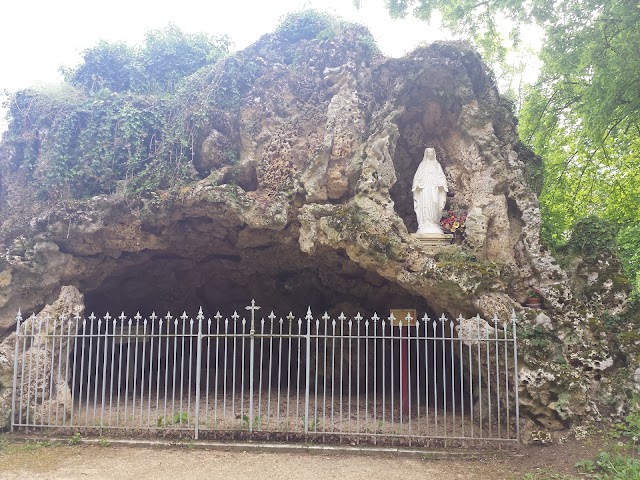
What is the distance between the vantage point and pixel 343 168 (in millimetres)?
9820

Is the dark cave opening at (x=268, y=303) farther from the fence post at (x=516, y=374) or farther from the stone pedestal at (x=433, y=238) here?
the fence post at (x=516, y=374)

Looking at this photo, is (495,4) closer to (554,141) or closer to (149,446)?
(554,141)

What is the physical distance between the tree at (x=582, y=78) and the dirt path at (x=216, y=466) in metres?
5.41

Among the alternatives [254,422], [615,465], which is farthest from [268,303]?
[615,465]

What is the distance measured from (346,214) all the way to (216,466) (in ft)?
15.3

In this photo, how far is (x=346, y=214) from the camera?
902cm

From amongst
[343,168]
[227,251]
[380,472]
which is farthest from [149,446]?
[343,168]

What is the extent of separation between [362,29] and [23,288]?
895cm

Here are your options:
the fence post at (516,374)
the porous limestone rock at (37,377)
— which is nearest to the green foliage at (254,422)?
the porous limestone rock at (37,377)

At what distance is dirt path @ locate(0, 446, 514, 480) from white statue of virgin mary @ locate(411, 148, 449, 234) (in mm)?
4246

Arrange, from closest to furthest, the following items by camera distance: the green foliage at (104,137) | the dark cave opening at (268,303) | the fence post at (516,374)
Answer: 1. the fence post at (516,374)
2. the green foliage at (104,137)
3. the dark cave opening at (268,303)

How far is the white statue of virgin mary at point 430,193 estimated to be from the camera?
374 inches

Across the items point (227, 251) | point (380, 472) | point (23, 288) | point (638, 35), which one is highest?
point (638, 35)

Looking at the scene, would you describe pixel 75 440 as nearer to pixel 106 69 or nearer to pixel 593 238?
pixel 106 69
